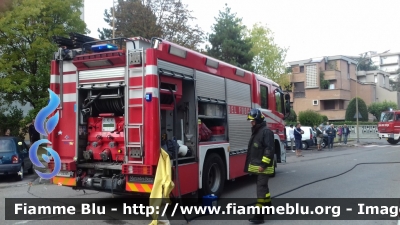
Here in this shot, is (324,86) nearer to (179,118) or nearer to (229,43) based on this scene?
(229,43)

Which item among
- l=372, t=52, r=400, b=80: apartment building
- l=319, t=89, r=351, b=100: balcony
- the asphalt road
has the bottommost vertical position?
the asphalt road

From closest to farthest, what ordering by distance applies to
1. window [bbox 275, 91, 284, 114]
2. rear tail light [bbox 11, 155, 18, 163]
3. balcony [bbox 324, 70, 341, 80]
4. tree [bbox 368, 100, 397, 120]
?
1. rear tail light [bbox 11, 155, 18, 163]
2. window [bbox 275, 91, 284, 114]
3. tree [bbox 368, 100, 397, 120]
4. balcony [bbox 324, 70, 341, 80]

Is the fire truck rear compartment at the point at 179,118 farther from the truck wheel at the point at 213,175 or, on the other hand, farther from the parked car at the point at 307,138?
the parked car at the point at 307,138

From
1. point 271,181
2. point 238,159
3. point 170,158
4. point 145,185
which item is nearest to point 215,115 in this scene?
point 238,159

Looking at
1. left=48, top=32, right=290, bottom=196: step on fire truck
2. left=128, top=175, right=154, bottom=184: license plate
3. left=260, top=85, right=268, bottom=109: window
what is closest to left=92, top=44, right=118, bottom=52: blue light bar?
left=48, top=32, right=290, bottom=196: step on fire truck

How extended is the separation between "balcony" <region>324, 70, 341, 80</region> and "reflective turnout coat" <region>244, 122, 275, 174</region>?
151 feet

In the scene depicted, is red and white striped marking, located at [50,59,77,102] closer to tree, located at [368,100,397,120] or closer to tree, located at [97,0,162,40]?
tree, located at [97,0,162,40]

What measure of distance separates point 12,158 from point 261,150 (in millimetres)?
8563

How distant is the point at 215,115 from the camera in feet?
29.0

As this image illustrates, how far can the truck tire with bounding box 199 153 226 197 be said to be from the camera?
805cm

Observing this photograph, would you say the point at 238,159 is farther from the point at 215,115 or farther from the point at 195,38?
the point at 195,38

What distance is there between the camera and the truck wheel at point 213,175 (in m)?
8.05

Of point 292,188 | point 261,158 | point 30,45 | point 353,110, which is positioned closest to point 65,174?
point 261,158

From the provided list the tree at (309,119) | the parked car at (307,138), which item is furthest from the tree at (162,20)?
the tree at (309,119)
